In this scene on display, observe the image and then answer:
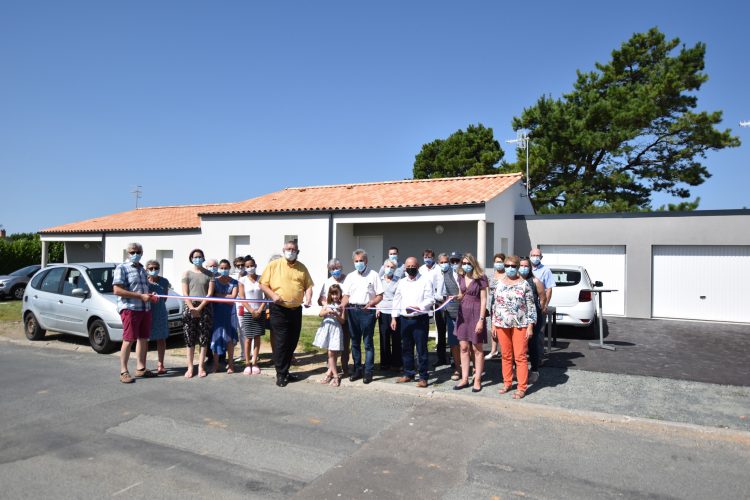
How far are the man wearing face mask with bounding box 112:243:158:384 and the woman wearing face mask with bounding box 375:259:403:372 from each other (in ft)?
10.4

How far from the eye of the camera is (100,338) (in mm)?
9195

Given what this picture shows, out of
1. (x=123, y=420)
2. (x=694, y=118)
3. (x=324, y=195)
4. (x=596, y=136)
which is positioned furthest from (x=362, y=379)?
(x=694, y=118)

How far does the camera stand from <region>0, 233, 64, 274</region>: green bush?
93.3 ft

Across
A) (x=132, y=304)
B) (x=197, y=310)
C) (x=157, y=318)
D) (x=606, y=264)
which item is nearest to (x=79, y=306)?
(x=157, y=318)

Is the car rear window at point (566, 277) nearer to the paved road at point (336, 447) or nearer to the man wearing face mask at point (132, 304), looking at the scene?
the paved road at point (336, 447)

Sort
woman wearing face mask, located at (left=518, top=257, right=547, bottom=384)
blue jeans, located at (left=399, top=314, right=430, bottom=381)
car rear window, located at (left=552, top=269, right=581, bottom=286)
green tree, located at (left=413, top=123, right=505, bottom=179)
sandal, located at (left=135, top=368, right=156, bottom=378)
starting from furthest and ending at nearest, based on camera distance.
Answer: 1. green tree, located at (left=413, top=123, right=505, bottom=179)
2. car rear window, located at (left=552, top=269, right=581, bottom=286)
3. sandal, located at (left=135, top=368, right=156, bottom=378)
4. woman wearing face mask, located at (left=518, top=257, right=547, bottom=384)
5. blue jeans, located at (left=399, top=314, right=430, bottom=381)

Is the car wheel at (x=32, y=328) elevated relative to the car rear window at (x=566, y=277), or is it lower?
lower

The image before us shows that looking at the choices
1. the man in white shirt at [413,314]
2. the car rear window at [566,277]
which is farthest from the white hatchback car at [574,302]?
the man in white shirt at [413,314]

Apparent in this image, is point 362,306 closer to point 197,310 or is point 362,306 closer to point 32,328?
point 197,310

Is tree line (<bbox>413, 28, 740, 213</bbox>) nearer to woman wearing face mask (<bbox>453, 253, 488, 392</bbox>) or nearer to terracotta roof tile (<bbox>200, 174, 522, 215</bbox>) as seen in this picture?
terracotta roof tile (<bbox>200, 174, 522, 215</bbox>)

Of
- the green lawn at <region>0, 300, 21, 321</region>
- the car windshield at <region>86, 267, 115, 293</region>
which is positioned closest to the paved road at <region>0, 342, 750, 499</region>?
the car windshield at <region>86, 267, 115, 293</region>

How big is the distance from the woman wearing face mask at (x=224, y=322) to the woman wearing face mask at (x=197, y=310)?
116mm

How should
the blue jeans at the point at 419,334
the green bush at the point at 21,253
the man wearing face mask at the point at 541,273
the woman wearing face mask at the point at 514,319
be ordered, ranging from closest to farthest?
1. the woman wearing face mask at the point at 514,319
2. the blue jeans at the point at 419,334
3. the man wearing face mask at the point at 541,273
4. the green bush at the point at 21,253

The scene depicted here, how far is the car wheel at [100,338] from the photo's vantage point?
9070mm
